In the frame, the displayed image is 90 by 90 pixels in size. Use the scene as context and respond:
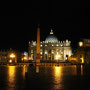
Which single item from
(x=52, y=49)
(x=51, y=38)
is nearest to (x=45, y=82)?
(x=52, y=49)

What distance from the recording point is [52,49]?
4606 inches

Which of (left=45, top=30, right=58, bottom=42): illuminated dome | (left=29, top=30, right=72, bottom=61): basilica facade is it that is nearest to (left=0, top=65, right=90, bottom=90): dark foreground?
(left=29, top=30, right=72, bottom=61): basilica facade

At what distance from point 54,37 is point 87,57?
60551 mm

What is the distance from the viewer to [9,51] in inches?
3238

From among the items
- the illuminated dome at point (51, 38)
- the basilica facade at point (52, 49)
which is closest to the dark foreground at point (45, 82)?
the basilica facade at point (52, 49)

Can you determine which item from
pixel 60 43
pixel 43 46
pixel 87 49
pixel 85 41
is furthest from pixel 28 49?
pixel 87 49

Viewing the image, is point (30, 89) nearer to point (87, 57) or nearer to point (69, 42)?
point (87, 57)

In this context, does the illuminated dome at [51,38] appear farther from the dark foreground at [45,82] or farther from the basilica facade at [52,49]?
the dark foreground at [45,82]

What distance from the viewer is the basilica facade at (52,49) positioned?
114 metres

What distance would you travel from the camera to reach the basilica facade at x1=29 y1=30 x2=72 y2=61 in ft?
374

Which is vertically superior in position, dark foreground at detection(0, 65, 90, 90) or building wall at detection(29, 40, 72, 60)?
building wall at detection(29, 40, 72, 60)

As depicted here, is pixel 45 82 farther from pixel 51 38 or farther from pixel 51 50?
pixel 51 38

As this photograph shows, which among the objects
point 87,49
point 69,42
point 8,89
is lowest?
point 8,89

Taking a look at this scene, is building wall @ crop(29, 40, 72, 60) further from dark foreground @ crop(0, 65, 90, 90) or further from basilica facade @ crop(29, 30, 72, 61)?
dark foreground @ crop(0, 65, 90, 90)
